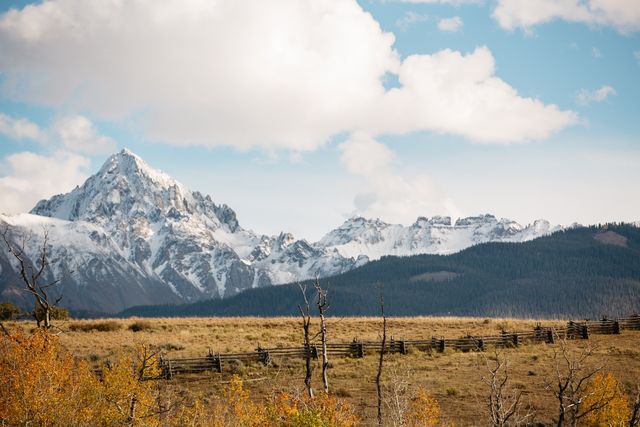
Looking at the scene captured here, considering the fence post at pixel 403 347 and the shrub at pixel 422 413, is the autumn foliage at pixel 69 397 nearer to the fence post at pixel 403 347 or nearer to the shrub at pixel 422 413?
the shrub at pixel 422 413

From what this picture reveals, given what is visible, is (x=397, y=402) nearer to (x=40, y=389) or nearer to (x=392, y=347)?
(x=40, y=389)

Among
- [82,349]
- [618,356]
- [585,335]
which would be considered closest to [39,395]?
[82,349]

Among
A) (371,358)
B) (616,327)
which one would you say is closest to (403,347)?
(371,358)

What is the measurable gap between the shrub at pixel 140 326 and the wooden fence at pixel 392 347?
706 inches

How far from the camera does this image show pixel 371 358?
4412 centimetres

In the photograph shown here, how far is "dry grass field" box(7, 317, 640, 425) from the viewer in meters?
32.2

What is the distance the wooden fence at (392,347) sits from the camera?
39625 millimetres

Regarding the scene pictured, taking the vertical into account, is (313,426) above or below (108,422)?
above

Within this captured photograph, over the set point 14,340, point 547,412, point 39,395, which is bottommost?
point 547,412

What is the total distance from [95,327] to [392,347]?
30.0m

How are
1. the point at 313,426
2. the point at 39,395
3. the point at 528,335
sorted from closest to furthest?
the point at 313,426
the point at 39,395
the point at 528,335

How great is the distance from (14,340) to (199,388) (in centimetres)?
1170

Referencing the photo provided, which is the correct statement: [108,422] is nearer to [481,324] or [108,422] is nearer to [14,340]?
[14,340]

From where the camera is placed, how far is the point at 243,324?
63.4 metres
